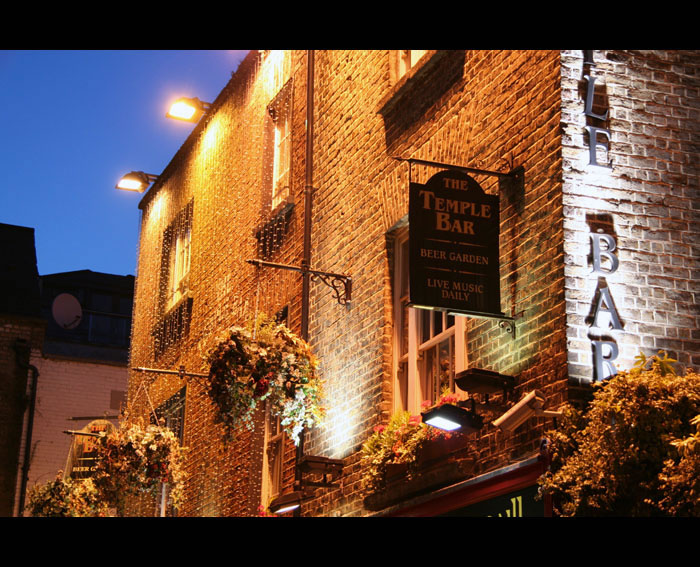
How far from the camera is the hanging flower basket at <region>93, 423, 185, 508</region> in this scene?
512 inches

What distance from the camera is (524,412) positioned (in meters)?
6.66

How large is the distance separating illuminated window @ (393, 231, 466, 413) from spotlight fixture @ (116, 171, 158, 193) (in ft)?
32.3

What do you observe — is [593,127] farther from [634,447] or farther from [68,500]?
[68,500]

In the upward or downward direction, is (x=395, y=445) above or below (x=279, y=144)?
below

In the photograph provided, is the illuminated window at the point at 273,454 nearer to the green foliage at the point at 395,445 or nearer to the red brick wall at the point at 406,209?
the red brick wall at the point at 406,209

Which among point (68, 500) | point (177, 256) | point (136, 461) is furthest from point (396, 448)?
point (177, 256)

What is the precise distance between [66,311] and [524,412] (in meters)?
22.0

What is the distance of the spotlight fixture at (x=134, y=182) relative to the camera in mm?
18328

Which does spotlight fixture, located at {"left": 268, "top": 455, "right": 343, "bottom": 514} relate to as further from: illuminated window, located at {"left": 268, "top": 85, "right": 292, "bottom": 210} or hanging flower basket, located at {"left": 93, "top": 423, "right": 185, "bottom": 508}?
illuminated window, located at {"left": 268, "top": 85, "right": 292, "bottom": 210}

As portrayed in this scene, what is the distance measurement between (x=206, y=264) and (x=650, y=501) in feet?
35.7

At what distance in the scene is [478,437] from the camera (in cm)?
759
